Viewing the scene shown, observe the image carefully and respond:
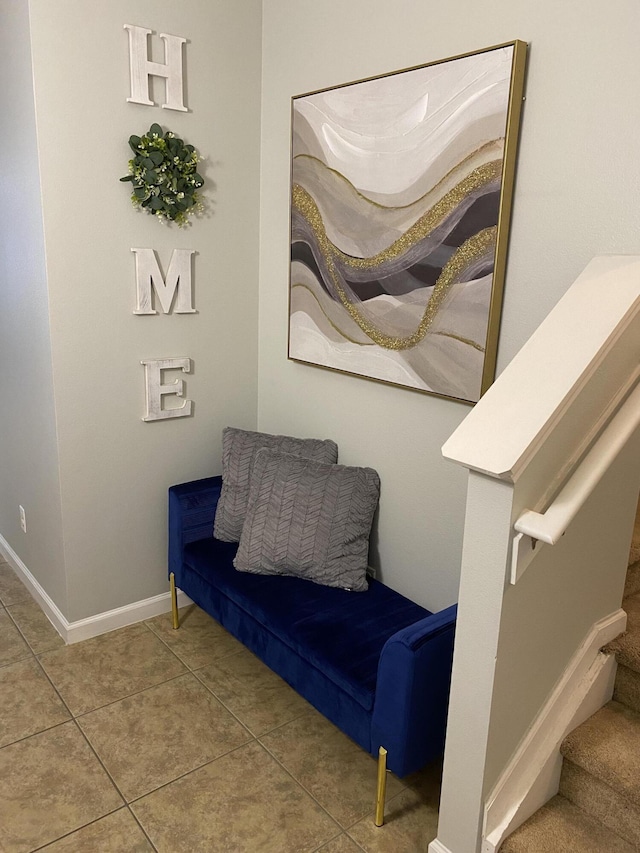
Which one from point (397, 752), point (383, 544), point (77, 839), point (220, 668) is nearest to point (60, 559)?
point (220, 668)

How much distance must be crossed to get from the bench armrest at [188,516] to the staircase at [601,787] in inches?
61.4

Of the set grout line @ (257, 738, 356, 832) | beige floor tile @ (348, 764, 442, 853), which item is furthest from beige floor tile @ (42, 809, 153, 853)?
beige floor tile @ (348, 764, 442, 853)

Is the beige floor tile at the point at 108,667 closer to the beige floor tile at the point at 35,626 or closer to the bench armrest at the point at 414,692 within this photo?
the beige floor tile at the point at 35,626

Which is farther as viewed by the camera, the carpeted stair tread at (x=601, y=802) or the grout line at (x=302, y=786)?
the grout line at (x=302, y=786)

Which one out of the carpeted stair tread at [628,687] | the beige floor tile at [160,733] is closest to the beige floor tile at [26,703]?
the beige floor tile at [160,733]

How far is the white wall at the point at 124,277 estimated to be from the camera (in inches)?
92.9

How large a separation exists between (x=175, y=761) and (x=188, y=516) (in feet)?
2.99

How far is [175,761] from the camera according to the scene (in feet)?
7.00

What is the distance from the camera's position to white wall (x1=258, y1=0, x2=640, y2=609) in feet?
5.57

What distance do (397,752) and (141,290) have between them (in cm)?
183

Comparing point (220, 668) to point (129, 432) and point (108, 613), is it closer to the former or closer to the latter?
point (108, 613)

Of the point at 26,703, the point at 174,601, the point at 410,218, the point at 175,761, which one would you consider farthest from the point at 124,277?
the point at 175,761

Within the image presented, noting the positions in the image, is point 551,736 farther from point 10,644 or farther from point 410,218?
point 10,644

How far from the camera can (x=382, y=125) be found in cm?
224
